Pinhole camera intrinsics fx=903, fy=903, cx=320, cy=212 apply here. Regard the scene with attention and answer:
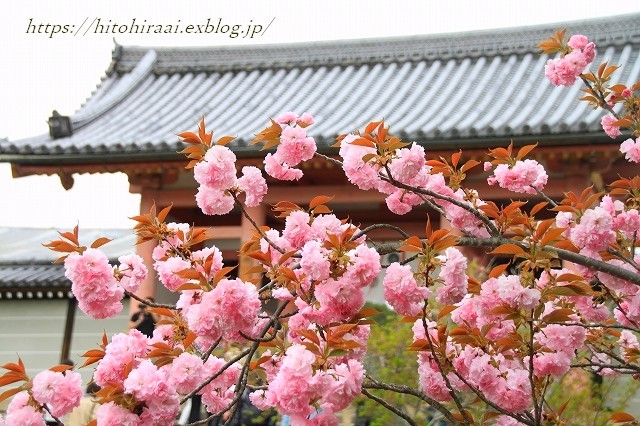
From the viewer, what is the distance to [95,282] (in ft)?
9.70

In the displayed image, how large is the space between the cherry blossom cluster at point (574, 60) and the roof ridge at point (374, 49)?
7.61 m

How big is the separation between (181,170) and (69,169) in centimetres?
120

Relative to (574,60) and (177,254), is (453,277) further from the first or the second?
(574,60)

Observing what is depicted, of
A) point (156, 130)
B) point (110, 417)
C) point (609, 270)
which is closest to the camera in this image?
point (110, 417)

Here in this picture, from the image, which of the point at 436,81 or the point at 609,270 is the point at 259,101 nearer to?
the point at 436,81

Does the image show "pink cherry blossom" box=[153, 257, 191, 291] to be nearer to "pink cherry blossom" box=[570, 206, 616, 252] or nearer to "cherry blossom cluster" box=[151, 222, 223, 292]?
"cherry blossom cluster" box=[151, 222, 223, 292]

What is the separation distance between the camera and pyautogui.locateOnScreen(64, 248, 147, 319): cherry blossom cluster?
115 inches

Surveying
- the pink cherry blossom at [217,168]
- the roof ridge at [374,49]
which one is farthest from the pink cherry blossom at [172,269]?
the roof ridge at [374,49]

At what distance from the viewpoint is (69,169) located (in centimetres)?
909

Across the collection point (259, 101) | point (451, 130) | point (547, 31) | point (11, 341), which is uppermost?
point (547, 31)

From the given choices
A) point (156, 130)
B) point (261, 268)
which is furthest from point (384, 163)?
point (156, 130)

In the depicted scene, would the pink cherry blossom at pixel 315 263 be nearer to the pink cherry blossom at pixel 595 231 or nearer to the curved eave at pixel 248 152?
the pink cherry blossom at pixel 595 231

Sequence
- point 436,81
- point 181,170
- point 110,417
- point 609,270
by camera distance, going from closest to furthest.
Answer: point 110,417, point 609,270, point 181,170, point 436,81

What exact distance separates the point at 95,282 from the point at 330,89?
9058 mm
